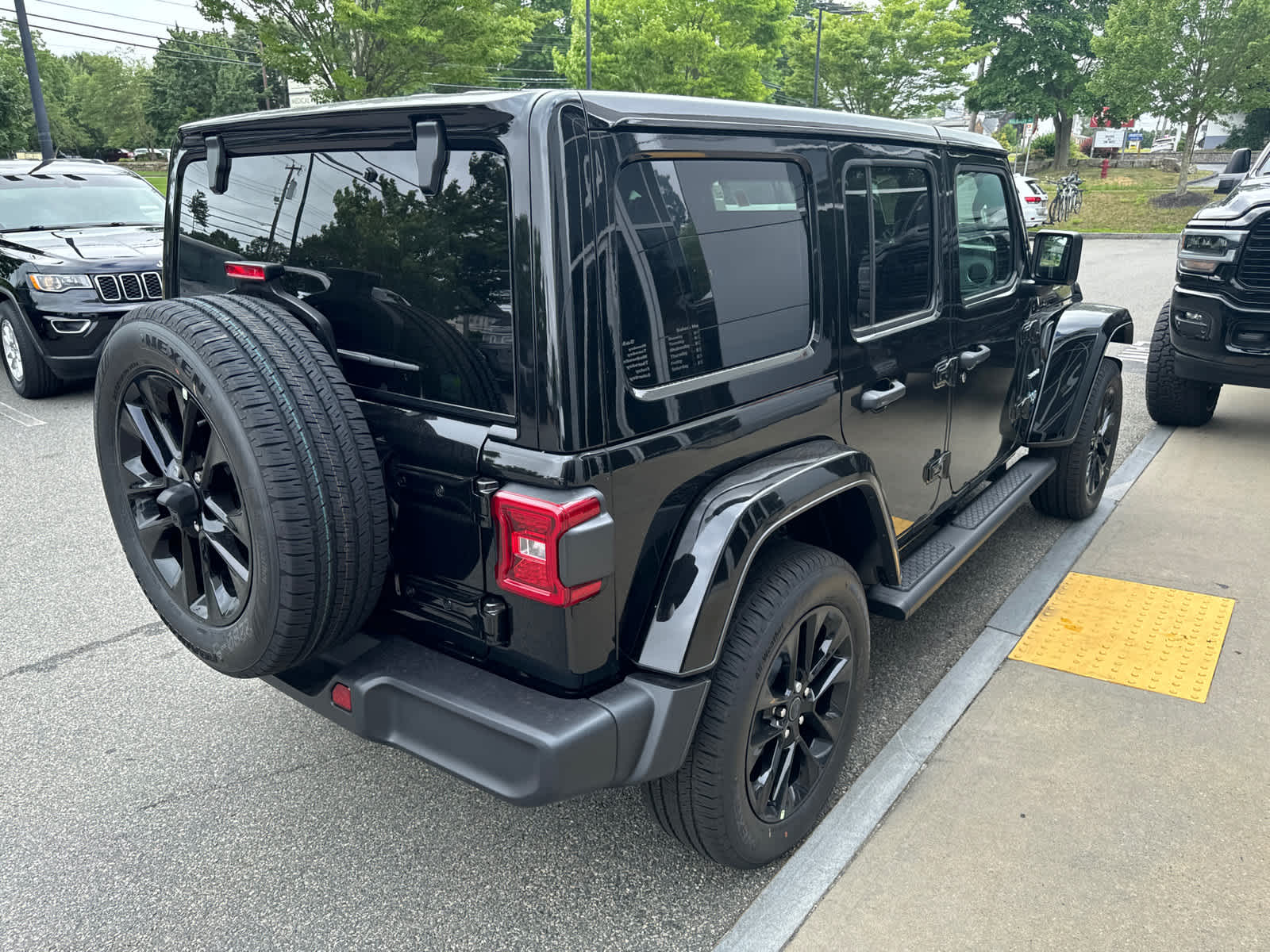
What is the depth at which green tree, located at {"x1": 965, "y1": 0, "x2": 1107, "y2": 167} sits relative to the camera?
144 ft

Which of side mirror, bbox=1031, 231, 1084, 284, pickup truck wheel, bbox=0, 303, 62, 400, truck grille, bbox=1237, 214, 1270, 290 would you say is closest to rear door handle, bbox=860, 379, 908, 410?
side mirror, bbox=1031, 231, 1084, 284

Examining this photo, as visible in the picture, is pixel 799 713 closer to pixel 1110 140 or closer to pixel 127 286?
pixel 127 286

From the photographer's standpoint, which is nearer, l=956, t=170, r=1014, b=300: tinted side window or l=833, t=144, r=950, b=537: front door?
l=833, t=144, r=950, b=537: front door

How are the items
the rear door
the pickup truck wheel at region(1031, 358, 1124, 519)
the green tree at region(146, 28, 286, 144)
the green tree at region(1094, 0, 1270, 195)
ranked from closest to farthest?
the rear door
the pickup truck wheel at region(1031, 358, 1124, 519)
the green tree at region(1094, 0, 1270, 195)
the green tree at region(146, 28, 286, 144)

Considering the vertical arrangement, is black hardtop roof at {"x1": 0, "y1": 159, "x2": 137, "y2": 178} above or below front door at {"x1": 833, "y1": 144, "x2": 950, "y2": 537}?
above

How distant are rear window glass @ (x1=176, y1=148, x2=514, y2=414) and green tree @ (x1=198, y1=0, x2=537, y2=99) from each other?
20.3 m

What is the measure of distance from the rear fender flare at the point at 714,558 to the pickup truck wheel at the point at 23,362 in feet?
23.4

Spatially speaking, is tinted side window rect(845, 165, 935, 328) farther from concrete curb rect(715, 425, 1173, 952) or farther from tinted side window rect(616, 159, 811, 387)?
concrete curb rect(715, 425, 1173, 952)

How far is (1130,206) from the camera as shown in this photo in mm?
29047

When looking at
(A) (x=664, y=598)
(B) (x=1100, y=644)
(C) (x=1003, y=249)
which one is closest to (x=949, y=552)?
(B) (x=1100, y=644)

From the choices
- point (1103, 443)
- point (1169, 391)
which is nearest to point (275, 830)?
point (1103, 443)

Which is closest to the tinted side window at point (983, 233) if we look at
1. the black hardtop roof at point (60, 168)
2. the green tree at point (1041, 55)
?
the black hardtop roof at point (60, 168)

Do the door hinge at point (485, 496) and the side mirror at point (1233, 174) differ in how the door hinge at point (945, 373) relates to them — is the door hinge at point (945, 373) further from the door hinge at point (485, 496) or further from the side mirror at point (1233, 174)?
the side mirror at point (1233, 174)

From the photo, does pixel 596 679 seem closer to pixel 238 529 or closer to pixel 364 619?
pixel 364 619
